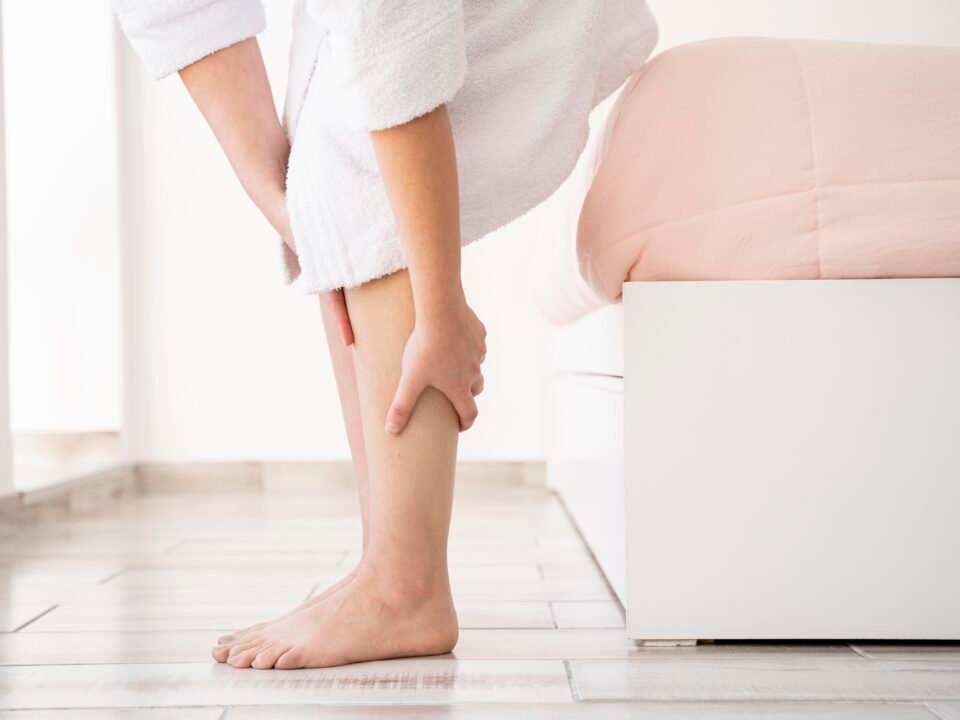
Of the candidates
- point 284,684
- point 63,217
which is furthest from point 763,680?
point 63,217

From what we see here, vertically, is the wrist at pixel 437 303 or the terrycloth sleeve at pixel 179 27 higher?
the terrycloth sleeve at pixel 179 27

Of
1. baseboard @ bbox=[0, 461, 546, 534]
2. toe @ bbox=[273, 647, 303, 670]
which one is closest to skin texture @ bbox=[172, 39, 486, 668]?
toe @ bbox=[273, 647, 303, 670]

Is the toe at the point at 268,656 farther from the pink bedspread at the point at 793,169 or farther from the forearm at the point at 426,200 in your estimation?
the pink bedspread at the point at 793,169

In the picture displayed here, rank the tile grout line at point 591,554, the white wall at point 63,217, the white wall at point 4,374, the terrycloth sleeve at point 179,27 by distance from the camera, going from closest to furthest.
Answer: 1. the terrycloth sleeve at point 179,27
2. the tile grout line at point 591,554
3. the white wall at point 4,374
4. the white wall at point 63,217

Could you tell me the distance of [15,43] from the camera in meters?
2.25

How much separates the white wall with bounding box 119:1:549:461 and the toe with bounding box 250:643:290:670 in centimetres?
151

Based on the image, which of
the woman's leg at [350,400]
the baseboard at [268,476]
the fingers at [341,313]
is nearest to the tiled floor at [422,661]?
the woman's leg at [350,400]

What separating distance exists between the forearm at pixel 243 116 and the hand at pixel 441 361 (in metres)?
0.28

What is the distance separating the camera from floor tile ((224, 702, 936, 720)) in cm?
71

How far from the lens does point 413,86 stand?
0.74 metres

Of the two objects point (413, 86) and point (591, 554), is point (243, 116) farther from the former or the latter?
point (591, 554)

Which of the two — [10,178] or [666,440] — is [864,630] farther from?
[10,178]

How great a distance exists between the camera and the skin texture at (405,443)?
80cm

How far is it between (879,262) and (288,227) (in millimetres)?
561
